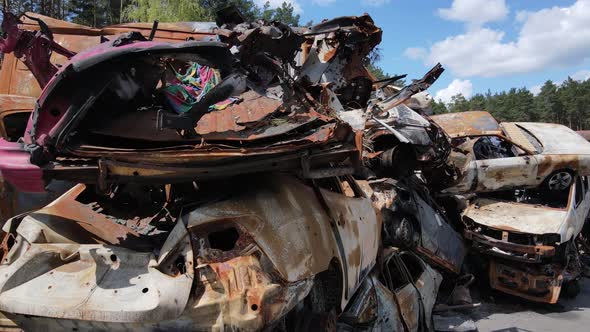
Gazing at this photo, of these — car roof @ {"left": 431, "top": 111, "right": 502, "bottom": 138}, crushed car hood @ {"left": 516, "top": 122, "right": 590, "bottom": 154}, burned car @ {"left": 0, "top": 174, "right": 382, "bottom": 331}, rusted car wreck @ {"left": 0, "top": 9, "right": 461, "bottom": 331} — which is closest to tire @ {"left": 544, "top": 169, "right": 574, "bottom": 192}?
crushed car hood @ {"left": 516, "top": 122, "right": 590, "bottom": 154}

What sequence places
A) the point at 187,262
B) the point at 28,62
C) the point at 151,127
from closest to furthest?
the point at 187,262, the point at 151,127, the point at 28,62

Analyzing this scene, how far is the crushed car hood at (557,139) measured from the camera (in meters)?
8.04

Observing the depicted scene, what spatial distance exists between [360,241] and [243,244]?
139 centimetres

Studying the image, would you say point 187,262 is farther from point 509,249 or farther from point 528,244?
point 528,244

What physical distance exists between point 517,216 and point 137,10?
1516cm

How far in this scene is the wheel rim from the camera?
7.87m

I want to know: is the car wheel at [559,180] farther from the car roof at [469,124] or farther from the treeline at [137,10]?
the treeline at [137,10]

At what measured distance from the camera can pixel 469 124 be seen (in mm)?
8258

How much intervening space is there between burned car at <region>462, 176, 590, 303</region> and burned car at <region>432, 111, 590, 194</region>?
1.20ft

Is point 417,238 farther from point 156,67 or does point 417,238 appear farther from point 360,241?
point 156,67

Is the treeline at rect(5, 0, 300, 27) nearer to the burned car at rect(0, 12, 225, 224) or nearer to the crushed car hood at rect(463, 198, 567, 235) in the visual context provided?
the burned car at rect(0, 12, 225, 224)

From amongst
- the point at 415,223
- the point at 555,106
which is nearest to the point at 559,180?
the point at 415,223

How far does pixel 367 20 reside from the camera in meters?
5.97

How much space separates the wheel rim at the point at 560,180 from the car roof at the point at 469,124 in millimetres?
1114
